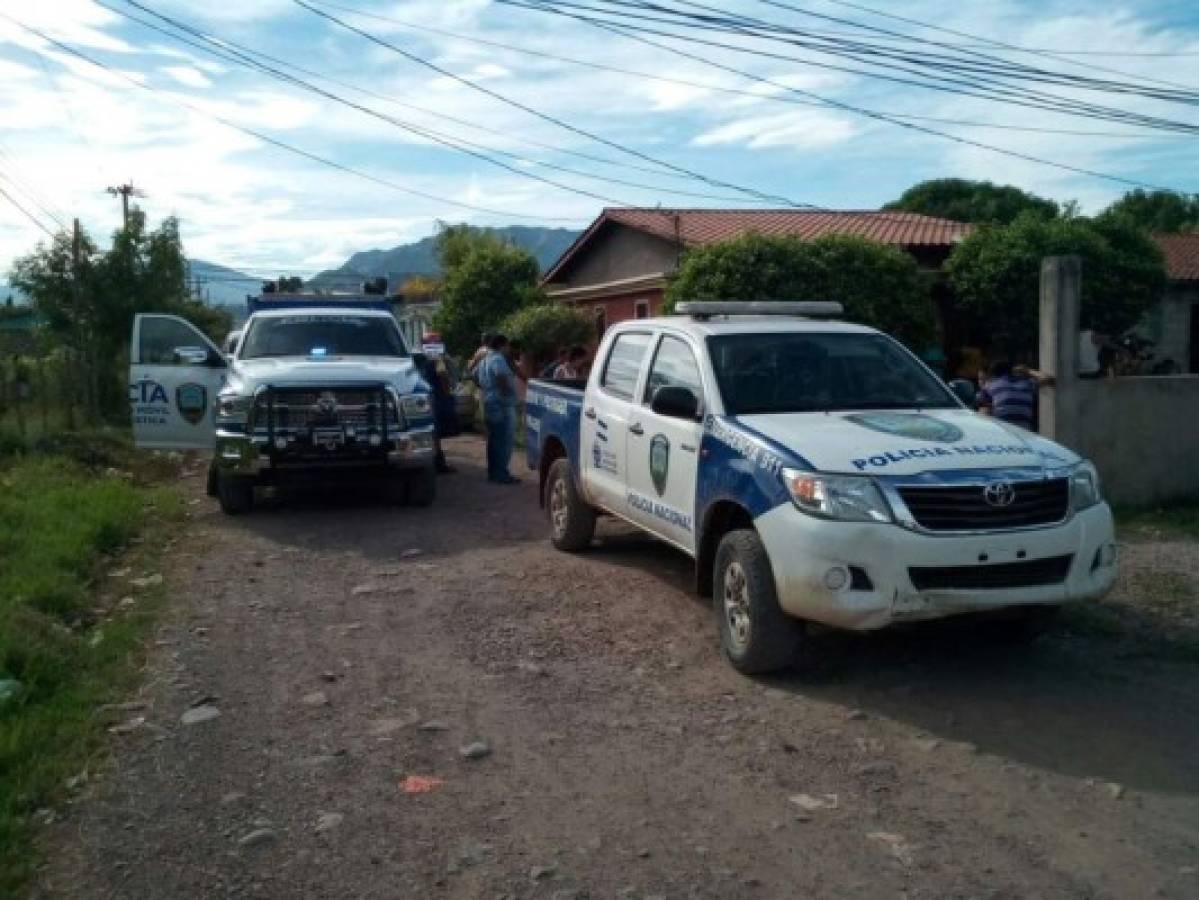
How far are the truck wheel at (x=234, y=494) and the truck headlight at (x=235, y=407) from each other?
573 mm

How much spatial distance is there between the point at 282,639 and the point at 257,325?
614 centimetres

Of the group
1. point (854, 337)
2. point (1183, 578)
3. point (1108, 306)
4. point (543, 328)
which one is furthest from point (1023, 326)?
point (854, 337)

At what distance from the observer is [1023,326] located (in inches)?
784

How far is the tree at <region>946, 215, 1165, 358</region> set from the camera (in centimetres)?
1922

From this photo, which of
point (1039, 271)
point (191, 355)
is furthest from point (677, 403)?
point (1039, 271)

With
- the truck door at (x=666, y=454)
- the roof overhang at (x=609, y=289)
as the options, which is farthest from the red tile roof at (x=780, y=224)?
the truck door at (x=666, y=454)

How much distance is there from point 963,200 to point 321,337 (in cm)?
4132

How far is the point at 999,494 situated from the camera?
226 inches

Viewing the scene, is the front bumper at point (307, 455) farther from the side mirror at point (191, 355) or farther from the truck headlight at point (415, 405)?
the side mirror at point (191, 355)

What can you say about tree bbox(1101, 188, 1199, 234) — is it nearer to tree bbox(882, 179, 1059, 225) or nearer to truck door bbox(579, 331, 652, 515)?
tree bbox(882, 179, 1059, 225)

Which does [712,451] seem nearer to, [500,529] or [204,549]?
[500,529]

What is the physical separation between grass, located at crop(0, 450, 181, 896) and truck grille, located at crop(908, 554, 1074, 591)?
3.80m

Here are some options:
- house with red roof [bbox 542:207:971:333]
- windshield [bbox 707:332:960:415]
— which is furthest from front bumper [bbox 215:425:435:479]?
house with red roof [bbox 542:207:971:333]

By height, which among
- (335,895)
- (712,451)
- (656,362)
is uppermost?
(656,362)
